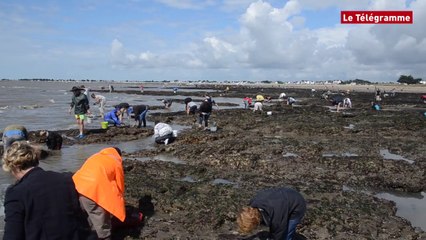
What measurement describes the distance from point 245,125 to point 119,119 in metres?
6.24

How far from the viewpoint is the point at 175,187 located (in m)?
7.76

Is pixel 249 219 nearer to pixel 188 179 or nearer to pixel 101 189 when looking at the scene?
pixel 101 189

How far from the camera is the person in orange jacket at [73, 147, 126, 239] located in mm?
4547

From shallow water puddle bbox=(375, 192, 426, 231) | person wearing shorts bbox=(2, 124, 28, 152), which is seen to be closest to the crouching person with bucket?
person wearing shorts bbox=(2, 124, 28, 152)

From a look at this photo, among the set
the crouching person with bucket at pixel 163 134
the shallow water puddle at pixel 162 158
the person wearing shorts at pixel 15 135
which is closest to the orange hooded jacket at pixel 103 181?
the person wearing shorts at pixel 15 135

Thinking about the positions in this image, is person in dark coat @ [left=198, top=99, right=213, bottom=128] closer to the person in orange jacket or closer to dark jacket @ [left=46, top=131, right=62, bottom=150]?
dark jacket @ [left=46, top=131, right=62, bottom=150]

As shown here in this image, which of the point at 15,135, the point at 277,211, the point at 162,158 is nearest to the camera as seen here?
the point at 277,211

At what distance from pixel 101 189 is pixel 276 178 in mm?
5384

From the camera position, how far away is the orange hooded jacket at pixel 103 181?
4.54 meters

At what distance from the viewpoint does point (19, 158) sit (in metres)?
3.04

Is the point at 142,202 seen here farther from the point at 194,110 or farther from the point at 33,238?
the point at 194,110

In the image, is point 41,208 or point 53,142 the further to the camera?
point 53,142

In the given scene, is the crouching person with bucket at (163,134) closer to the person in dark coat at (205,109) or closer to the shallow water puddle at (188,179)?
the person in dark coat at (205,109)

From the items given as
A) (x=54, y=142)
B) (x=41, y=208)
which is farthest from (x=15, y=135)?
(x=54, y=142)
